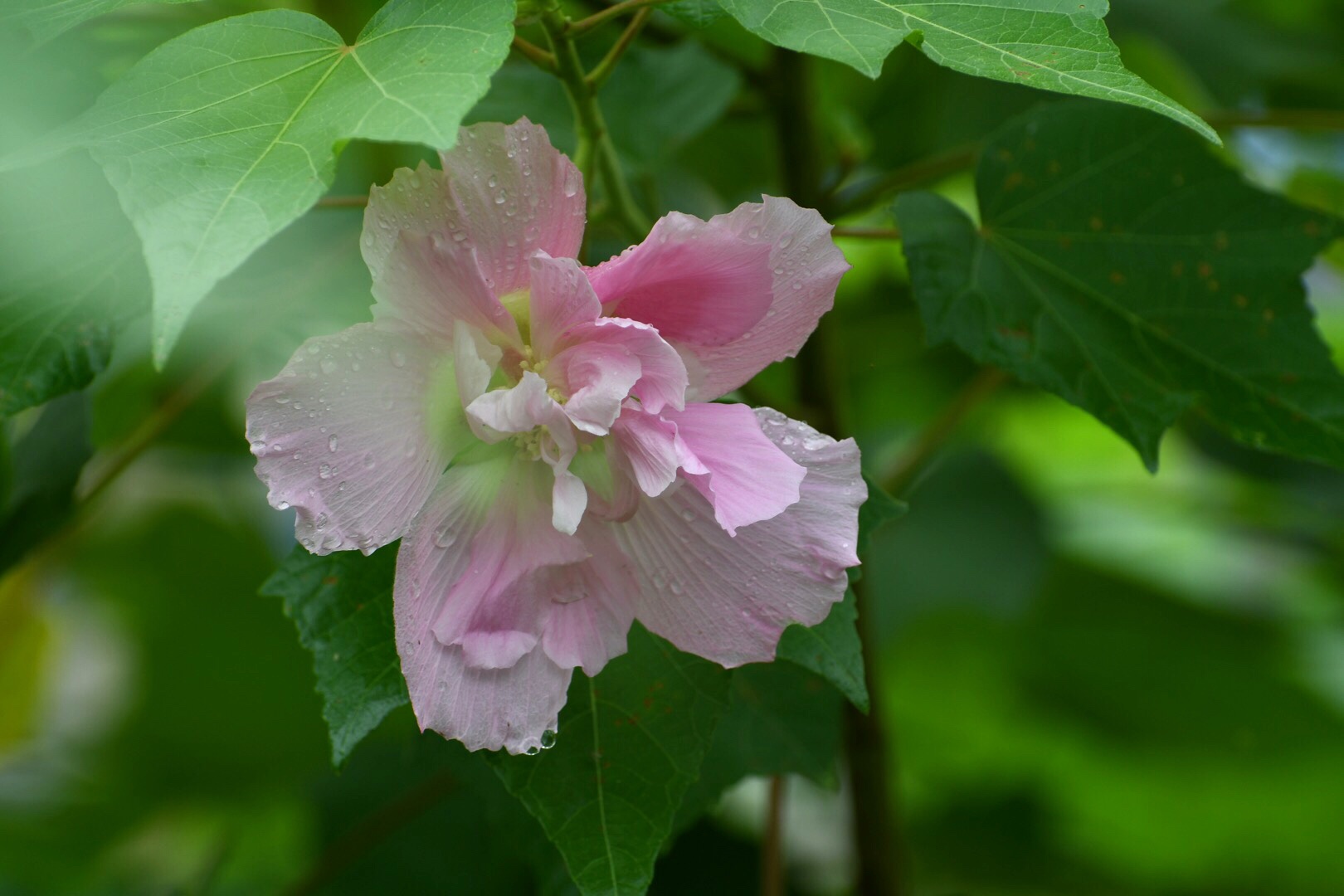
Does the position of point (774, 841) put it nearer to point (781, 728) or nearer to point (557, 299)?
point (781, 728)

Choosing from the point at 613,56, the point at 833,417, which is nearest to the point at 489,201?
the point at 613,56

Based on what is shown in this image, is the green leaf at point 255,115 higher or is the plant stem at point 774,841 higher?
the green leaf at point 255,115

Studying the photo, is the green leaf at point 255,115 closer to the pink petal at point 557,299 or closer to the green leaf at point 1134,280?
the pink petal at point 557,299

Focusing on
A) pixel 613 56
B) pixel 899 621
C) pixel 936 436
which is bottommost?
pixel 899 621

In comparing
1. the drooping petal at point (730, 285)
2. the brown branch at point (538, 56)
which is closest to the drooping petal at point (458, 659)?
the drooping petal at point (730, 285)

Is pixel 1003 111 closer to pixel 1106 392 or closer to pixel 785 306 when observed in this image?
pixel 1106 392

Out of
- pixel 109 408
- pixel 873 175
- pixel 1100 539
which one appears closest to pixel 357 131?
pixel 873 175

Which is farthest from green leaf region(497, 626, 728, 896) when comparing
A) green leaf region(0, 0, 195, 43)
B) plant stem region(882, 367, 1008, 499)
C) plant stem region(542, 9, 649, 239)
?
plant stem region(882, 367, 1008, 499)
